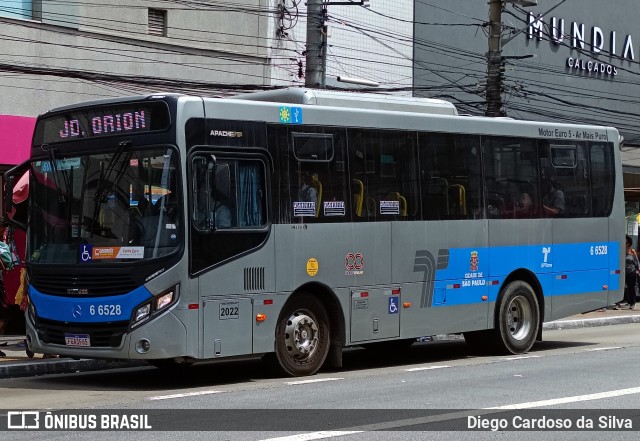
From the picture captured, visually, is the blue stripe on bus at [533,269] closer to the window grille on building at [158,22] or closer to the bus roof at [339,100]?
the bus roof at [339,100]

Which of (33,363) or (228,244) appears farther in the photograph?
(33,363)

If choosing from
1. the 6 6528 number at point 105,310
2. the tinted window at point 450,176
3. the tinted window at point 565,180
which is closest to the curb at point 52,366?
the 6 6528 number at point 105,310

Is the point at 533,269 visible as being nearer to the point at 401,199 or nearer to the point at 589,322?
the point at 401,199

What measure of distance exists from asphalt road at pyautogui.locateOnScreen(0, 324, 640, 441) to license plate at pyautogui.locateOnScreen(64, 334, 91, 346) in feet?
1.71

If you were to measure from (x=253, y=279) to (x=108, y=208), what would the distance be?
1.82 m

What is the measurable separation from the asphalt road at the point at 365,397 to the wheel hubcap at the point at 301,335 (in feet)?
1.15

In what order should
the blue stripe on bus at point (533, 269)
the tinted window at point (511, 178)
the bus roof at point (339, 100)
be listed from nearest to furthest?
the bus roof at point (339, 100) → the blue stripe on bus at point (533, 269) → the tinted window at point (511, 178)

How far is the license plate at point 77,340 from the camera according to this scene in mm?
12102

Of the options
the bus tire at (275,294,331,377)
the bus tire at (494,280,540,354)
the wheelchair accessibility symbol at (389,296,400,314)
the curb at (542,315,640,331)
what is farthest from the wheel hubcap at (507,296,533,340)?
the curb at (542,315,640,331)

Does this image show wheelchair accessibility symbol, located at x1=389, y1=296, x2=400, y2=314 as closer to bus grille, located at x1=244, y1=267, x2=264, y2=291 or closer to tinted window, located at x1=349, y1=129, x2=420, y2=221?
tinted window, located at x1=349, y1=129, x2=420, y2=221

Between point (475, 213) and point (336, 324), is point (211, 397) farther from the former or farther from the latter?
point (475, 213)

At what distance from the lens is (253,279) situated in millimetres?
12586

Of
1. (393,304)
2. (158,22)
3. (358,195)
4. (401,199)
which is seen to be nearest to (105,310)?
(358,195)

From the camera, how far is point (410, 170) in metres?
14.5
